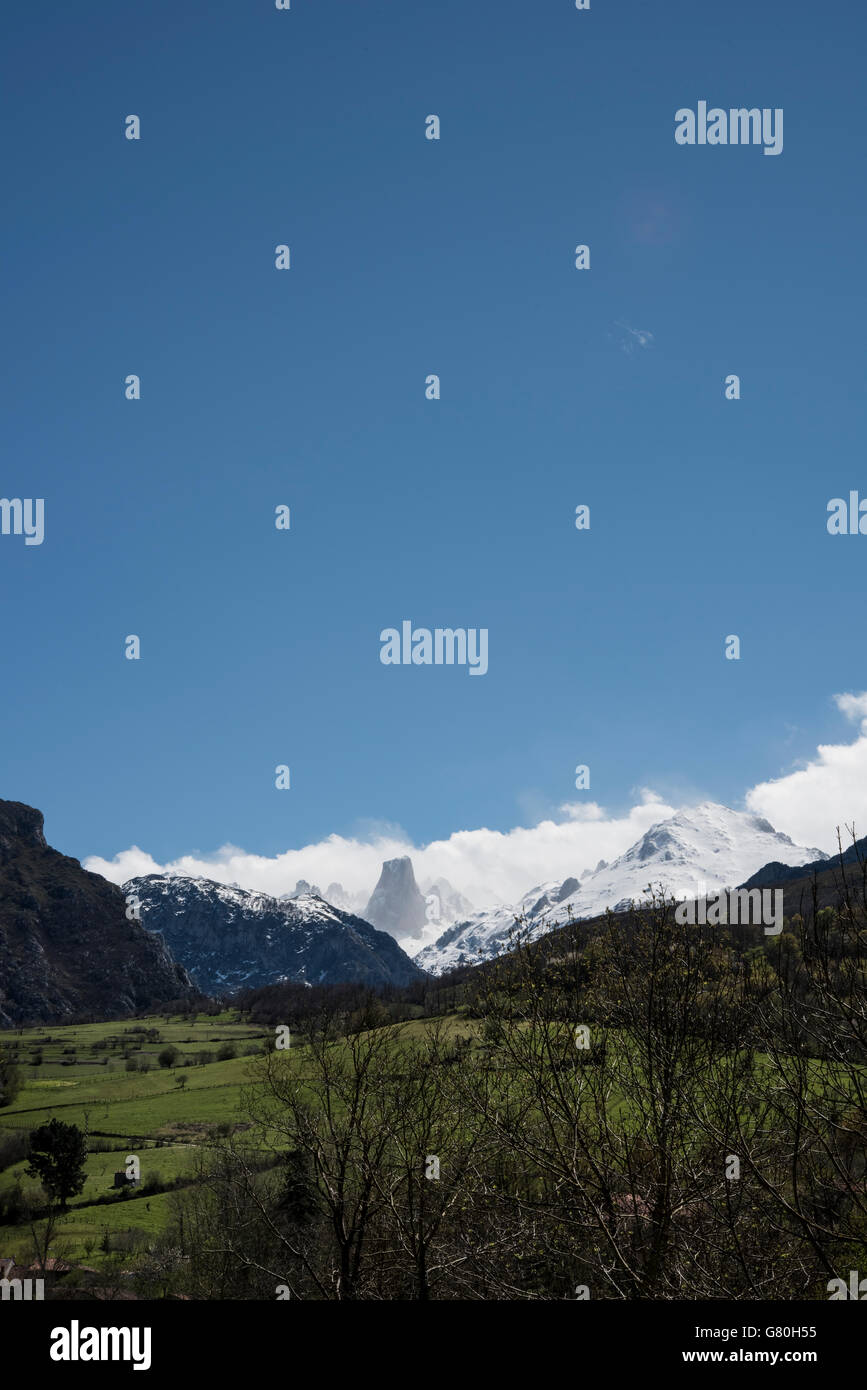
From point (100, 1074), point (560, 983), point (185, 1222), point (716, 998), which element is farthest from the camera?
point (100, 1074)

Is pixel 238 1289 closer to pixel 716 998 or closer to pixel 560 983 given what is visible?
pixel 560 983

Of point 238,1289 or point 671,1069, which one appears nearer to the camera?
point 671,1069

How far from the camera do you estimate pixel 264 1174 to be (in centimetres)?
6222

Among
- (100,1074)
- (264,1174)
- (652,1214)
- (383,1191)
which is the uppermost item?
(652,1214)

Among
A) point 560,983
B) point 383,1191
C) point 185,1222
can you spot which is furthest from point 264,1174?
point 560,983

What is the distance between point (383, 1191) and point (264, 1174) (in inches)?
1521
